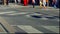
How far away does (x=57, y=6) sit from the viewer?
33750 millimetres

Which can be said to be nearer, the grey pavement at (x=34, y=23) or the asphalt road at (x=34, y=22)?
the grey pavement at (x=34, y=23)

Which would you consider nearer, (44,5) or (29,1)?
(44,5)

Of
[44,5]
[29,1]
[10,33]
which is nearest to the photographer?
[10,33]

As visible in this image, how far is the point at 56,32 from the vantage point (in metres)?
11.9

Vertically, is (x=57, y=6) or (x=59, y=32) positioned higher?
(x=59, y=32)

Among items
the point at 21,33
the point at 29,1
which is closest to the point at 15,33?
the point at 21,33

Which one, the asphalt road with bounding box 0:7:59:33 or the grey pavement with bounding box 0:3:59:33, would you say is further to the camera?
the asphalt road with bounding box 0:7:59:33

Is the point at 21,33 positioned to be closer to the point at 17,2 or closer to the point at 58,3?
the point at 58,3

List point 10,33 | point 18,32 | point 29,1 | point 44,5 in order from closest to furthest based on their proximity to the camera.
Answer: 1. point 10,33
2. point 18,32
3. point 44,5
4. point 29,1

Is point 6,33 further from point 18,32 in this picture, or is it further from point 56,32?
point 56,32

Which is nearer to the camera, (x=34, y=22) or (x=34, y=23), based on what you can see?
(x=34, y=23)

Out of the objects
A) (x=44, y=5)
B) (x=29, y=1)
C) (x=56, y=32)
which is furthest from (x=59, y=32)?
(x=29, y=1)

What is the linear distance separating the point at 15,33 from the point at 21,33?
34 centimetres

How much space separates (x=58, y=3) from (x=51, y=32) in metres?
23.0
